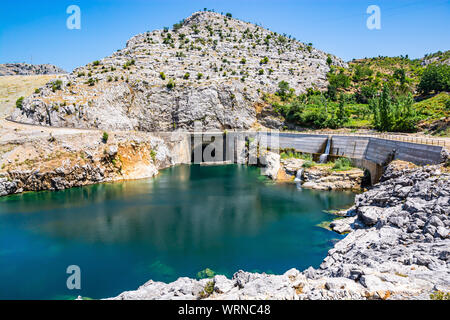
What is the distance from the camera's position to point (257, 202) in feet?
111

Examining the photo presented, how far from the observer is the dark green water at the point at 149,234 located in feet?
60.6

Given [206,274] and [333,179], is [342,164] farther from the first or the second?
[206,274]

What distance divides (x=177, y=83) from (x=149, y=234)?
4745 centimetres

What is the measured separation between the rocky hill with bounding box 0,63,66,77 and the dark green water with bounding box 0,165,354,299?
384 ft

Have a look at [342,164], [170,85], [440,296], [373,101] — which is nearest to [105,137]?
[170,85]

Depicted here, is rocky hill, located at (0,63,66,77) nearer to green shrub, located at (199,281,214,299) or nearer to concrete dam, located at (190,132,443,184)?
concrete dam, located at (190,132,443,184)

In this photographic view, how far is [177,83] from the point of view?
6506 centimetres

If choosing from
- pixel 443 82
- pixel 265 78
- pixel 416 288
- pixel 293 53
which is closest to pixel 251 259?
pixel 416 288

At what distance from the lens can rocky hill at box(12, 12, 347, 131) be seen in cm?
5412

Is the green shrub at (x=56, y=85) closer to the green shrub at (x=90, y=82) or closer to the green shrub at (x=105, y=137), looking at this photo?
the green shrub at (x=90, y=82)

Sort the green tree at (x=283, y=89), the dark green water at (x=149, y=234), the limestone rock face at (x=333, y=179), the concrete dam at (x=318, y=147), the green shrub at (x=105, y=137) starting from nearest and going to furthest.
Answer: the dark green water at (x=149, y=234) → the concrete dam at (x=318, y=147) → the limestone rock face at (x=333, y=179) → the green shrub at (x=105, y=137) → the green tree at (x=283, y=89)

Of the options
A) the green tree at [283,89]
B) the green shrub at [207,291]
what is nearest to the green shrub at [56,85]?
the green tree at [283,89]

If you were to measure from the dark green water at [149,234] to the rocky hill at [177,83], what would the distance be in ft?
71.5

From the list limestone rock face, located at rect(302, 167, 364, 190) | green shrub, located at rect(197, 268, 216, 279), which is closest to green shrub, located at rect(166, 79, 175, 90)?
limestone rock face, located at rect(302, 167, 364, 190)
